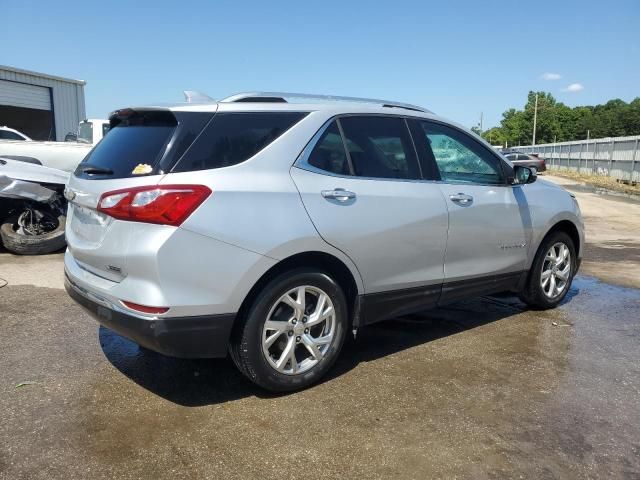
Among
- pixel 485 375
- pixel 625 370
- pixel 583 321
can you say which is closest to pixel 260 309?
pixel 485 375

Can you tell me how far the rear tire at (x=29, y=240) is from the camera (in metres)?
7.34

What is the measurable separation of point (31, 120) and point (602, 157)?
2975cm

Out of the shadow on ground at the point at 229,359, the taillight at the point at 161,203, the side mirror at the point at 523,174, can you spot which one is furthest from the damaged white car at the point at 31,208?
the side mirror at the point at 523,174

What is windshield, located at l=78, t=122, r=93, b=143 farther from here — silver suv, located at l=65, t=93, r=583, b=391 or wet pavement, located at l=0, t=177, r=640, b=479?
silver suv, located at l=65, t=93, r=583, b=391

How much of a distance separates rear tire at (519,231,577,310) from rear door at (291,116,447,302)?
4.76 ft

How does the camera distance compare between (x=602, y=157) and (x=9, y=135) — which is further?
(x=602, y=157)

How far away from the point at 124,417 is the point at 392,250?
6.44ft

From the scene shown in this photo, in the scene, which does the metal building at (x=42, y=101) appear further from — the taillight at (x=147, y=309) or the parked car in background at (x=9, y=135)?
the taillight at (x=147, y=309)

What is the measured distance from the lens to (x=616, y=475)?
2.68 meters

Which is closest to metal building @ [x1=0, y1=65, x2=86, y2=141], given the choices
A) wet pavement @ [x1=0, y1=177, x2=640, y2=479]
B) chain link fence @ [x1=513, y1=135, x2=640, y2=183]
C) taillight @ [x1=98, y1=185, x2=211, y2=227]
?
wet pavement @ [x1=0, y1=177, x2=640, y2=479]

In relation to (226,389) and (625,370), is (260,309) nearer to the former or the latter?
(226,389)

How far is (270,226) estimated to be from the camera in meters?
3.15

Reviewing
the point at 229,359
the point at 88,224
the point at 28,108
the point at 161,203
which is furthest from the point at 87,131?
the point at 161,203

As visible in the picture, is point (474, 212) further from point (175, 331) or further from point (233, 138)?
point (175, 331)
